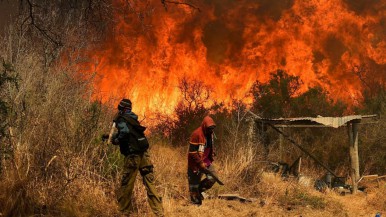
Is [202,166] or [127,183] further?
[202,166]

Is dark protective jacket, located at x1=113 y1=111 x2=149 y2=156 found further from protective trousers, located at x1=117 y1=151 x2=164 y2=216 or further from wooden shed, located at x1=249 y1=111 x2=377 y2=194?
wooden shed, located at x1=249 y1=111 x2=377 y2=194

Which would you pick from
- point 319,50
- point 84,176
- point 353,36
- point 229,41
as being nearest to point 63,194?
point 84,176

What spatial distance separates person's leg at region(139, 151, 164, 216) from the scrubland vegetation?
0.94 feet

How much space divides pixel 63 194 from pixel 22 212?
24.4 inches

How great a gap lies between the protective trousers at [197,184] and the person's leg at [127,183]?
6.39ft

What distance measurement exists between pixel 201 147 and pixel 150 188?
1736mm

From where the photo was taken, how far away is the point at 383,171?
14281mm

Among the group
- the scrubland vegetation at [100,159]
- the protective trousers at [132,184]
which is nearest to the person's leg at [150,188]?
the protective trousers at [132,184]

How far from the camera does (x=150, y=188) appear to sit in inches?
269

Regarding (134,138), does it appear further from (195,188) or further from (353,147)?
(353,147)

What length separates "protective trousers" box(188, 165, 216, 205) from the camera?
8.41 metres

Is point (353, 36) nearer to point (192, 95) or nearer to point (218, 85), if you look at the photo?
point (218, 85)

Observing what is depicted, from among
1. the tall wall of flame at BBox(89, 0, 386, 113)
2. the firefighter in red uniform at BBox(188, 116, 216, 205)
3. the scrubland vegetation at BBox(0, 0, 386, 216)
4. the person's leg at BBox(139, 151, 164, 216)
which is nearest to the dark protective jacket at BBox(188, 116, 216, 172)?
the firefighter in red uniform at BBox(188, 116, 216, 205)

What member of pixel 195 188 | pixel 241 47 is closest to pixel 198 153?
pixel 195 188
